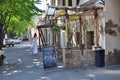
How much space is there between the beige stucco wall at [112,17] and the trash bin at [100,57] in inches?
16.2

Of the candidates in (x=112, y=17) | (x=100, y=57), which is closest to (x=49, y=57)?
(x=100, y=57)

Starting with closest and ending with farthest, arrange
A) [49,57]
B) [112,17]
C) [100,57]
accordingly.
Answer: [100,57]
[49,57]
[112,17]

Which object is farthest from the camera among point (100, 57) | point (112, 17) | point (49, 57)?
point (112, 17)

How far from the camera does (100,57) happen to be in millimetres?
19547

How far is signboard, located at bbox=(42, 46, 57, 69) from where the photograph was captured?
64.7 feet

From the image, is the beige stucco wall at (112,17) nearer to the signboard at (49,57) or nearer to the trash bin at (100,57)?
the trash bin at (100,57)

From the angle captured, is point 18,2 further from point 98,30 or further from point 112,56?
point 112,56

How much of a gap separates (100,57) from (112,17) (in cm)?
231

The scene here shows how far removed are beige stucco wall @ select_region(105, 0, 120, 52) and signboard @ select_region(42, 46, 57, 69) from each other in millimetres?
2953

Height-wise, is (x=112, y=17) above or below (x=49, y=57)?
above

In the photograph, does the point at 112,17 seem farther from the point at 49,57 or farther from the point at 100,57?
the point at 49,57

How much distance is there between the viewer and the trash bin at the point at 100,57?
19562 mm

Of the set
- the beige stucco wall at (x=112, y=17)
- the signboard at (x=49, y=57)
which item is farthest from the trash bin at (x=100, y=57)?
the signboard at (x=49, y=57)

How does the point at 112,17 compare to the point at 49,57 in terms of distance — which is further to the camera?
the point at 112,17
